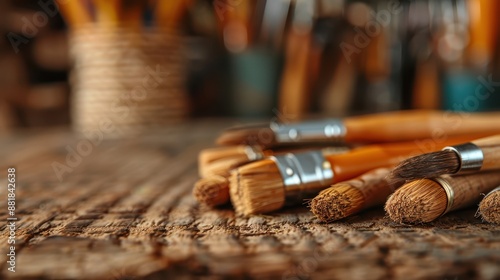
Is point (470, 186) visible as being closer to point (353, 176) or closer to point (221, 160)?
point (353, 176)

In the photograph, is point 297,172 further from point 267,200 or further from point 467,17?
point 467,17

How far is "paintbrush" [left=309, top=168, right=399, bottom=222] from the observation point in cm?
49

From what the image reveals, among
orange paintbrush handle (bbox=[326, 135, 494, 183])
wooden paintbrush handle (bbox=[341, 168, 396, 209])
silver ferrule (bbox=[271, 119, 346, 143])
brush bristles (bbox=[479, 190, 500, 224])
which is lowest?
brush bristles (bbox=[479, 190, 500, 224])

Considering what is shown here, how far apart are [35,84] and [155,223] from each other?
1215 millimetres

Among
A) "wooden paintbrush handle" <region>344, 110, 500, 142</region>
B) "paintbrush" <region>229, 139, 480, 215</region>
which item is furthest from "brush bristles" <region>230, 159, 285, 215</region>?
"wooden paintbrush handle" <region>344, 110, 500, 142</region>

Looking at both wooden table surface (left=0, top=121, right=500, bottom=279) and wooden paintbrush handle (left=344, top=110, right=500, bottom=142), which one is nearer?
wooden table surface (left=0, top=121, right=500, bottom=279)

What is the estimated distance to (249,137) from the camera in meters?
0.70

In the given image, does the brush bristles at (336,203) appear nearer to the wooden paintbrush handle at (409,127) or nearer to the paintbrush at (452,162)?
the paintbrush at (452,162)

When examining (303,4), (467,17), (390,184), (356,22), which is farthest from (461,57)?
(390,184)

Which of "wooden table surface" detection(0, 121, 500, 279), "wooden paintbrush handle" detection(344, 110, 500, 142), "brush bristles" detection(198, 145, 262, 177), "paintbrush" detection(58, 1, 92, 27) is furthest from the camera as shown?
"paintbrush" detection(58, 1, 92, 27)

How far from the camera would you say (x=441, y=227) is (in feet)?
1.58

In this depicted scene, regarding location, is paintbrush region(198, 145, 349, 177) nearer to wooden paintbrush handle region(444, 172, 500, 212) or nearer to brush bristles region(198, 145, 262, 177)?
brush bristles region(198, 145, 262, 177)

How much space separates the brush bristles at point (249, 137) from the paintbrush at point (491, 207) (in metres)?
0.29

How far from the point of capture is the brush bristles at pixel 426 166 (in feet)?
1.56
